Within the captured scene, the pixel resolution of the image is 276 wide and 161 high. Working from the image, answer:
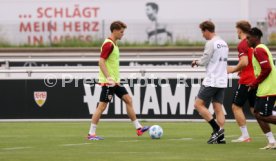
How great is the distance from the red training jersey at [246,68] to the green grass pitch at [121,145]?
3.57 ft

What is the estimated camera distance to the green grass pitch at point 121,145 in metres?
14.0

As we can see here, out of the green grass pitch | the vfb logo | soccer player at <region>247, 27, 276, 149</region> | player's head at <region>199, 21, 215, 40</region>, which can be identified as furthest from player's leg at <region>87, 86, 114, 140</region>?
the vfb logo

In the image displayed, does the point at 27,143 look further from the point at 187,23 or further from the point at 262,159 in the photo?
the point at 187,23

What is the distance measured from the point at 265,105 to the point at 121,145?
260 cm

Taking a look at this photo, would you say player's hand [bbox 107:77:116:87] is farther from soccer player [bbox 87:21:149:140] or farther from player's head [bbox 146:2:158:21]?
player's head [bbox 146:2:158:21]

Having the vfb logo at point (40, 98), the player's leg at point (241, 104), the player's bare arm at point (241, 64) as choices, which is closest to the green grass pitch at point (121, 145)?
the player's leg at point (241, 104)

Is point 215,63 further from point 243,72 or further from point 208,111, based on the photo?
point 208,111

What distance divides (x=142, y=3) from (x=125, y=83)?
19.8 meters

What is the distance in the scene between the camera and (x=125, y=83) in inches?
910

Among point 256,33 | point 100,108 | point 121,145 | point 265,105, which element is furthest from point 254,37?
→ point 100,108

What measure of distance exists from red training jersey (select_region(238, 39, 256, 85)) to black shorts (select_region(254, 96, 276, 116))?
165 cm

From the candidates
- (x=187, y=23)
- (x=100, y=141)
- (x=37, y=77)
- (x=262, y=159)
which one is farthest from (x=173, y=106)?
(x=187, y=23)

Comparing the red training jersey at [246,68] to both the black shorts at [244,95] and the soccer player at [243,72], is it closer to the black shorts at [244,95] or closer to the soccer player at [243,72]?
the soccer player at [243,72]

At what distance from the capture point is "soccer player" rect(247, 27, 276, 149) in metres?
14.8
